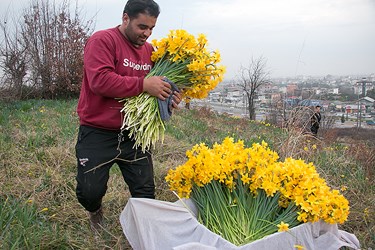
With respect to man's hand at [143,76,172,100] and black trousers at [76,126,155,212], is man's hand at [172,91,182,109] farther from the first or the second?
black trousers at [76,126,155,212]

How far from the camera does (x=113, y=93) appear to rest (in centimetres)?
219

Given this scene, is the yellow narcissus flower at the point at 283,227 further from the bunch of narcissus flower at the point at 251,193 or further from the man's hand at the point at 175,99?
the man's hand at the point at 175,99

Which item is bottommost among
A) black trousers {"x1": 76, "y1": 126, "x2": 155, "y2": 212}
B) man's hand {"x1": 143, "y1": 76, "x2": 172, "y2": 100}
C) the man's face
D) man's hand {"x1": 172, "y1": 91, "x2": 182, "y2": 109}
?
black trousers {"x1": 76, "y1": 126, "x2": 155, "y2": 212}

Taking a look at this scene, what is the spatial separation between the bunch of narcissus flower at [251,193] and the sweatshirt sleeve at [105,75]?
1.89ft

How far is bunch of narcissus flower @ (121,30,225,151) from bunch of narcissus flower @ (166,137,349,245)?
15.2 inches

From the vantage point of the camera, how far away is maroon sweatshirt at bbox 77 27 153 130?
2.17 metres

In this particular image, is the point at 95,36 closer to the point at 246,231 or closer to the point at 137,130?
the point at 137,130

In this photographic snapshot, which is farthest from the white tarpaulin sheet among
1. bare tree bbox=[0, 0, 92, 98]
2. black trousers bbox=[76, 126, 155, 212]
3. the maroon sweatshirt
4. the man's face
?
bare tree bbox=[0, 0, 92, 98]

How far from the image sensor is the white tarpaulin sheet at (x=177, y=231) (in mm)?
1858

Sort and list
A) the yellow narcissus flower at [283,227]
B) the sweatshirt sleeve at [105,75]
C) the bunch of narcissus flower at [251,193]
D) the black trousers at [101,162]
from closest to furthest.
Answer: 1. the yellow narcissus flower at [283,227]
2. the bunch of narcissus flower at [251,193]
3. the sweatshirt sleeve at [105,75]
4. the black trousers at [101,162]

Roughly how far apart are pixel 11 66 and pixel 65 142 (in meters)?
8.76

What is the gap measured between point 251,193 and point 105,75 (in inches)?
43.5

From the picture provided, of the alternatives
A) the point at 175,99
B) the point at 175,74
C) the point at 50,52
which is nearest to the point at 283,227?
the point at 175,99

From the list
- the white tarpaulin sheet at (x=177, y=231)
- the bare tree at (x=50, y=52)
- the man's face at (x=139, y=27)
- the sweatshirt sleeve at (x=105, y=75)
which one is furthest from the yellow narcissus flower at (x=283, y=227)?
the bare tree at (x=50, y=52)
